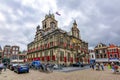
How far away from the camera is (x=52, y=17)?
4978 centimetres

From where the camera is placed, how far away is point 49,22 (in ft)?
158

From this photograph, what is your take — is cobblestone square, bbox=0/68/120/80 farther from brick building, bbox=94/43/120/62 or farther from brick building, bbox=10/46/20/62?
brick building, bbox=10/46/20/62

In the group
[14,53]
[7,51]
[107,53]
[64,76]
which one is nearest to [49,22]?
[107,53]

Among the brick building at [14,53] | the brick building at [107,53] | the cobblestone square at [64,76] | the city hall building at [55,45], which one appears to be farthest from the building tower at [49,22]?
the cobblestone square at [64,76]

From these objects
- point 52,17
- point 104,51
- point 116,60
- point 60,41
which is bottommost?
point 116,60

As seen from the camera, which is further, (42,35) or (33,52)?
(33,52)

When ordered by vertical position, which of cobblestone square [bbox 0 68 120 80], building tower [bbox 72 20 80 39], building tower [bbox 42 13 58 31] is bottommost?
cobblestone square [bbox 0 68 120 80]

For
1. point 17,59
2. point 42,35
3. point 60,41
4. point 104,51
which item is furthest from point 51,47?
point 17,59

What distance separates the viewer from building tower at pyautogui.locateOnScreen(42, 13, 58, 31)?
4818 cm

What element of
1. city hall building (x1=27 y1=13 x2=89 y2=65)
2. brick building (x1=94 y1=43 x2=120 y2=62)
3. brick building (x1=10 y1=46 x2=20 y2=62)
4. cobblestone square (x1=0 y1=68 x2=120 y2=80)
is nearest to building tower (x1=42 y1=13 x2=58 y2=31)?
city hall building (x1=27 y1=13 x2=89 y2=65)

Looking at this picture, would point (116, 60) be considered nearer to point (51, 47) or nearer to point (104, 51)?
point (104, 51)

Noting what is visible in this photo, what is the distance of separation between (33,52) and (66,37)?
17145 millimetres

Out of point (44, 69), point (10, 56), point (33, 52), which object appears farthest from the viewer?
point (10, 56)

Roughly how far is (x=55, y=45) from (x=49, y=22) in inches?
587
